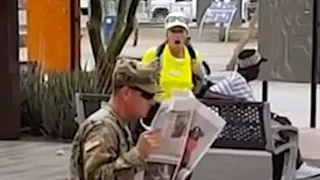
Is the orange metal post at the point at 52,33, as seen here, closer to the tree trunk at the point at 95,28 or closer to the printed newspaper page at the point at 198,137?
the tree trunk at the point at 95,28

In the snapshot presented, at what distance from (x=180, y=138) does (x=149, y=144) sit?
15cm

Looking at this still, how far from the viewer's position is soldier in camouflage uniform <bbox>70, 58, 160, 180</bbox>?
3203 millimetres

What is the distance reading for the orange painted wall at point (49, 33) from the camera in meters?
13.3

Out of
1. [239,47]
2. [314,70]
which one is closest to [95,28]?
[314,70]

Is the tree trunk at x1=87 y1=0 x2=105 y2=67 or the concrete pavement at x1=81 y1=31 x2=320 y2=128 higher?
the tree trunk at x1=87 y1=0 x2=105 y2=67

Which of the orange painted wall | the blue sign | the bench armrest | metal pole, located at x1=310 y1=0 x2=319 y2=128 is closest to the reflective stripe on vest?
the bench armrest

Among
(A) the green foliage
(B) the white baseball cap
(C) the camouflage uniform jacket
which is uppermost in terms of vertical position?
(B) the white baseball cap

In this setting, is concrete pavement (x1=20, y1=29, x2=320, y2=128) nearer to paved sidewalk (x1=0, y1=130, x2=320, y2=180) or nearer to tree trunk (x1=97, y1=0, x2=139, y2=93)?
tree trunk (x1=97, y1=0, x2=139, y2=93)

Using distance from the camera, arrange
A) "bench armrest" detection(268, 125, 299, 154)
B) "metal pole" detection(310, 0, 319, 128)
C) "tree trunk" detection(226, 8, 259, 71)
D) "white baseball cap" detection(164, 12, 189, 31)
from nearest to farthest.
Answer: "bench armrest" detection(268, 125, 299, 154), "white baseball cap" detection(164, 12, 189, 31), "metal pole" detection(310, 0, 319, 128), "tree trunk" detection(226, 8, 259, 71)

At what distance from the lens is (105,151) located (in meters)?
3.24

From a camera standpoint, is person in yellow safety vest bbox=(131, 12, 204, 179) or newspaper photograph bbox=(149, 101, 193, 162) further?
person in yellow safety vest bbox=(131, 12, 204, 179)

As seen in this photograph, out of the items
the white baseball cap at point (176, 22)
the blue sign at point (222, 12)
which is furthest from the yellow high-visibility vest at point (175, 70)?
the blue sign at point (222, 12)

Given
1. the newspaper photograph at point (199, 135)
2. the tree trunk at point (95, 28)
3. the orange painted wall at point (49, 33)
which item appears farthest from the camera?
the orange painted wall at point (49, 33)

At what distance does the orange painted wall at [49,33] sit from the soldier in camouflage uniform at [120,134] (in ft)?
31.5
